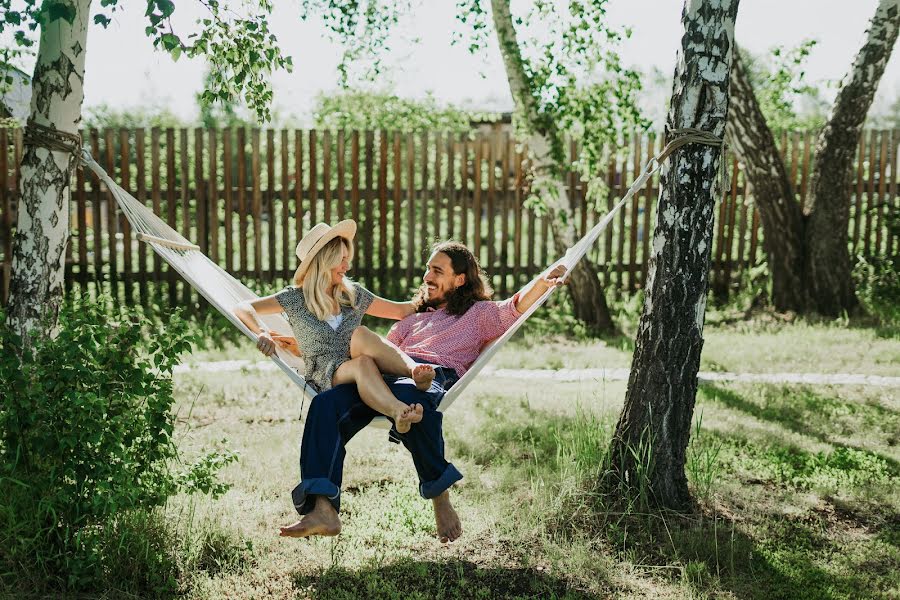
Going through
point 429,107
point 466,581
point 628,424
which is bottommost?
point 466,581

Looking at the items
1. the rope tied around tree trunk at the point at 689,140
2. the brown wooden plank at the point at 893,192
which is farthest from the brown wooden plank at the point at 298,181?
the brown wooden plank at the point at 893,192

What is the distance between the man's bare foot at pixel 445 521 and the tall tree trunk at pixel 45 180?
1285 millimetres

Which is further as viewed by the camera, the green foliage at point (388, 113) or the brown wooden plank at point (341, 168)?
the green foliage at point (388, 113)

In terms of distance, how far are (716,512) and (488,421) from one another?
1.16 metres

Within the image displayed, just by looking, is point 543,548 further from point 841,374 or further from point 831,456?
point 841,374

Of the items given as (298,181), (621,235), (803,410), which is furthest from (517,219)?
(803,410)

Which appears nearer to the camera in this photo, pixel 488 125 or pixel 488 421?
pixel 488 421

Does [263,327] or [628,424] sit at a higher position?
[263,327]

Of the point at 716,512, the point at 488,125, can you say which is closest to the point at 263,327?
the point at 716,512

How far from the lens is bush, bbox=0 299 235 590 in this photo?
2.17 metres

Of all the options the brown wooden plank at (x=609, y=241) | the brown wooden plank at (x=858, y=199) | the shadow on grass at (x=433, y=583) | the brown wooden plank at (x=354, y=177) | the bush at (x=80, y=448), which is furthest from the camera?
the brown wooden plank at (x=858, y=199)

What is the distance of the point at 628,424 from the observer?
2.73 metres

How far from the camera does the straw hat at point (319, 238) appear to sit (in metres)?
2.67

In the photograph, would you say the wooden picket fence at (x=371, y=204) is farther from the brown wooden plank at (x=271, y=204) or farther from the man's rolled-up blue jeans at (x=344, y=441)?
the man's rolled-up blue jeans at (x=344, y=441)
